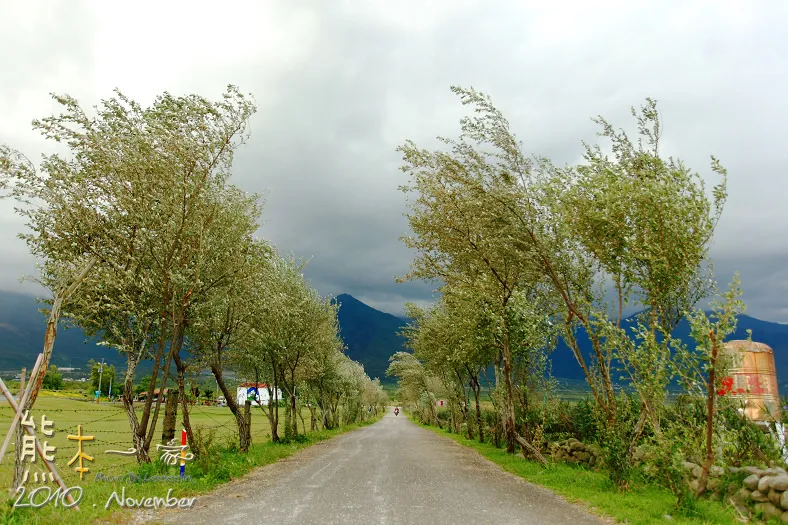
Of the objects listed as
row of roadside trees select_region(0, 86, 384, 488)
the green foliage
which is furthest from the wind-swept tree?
the green foliage

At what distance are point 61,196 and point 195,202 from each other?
4.06 metres

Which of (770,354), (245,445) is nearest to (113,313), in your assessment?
(245,445)

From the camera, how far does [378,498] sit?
48.2 feet

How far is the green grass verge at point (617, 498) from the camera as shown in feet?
40.0

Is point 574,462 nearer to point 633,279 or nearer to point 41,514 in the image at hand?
point 633,279

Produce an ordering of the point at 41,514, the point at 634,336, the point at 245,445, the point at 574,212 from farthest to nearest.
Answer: the point at 245,445, the point at 574,212, the point at 634,336, the point at 41,514

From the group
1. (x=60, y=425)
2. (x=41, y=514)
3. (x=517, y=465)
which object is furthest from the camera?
(x=60, y=425)

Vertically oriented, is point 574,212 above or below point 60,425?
above

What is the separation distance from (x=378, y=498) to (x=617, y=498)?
23.4ft

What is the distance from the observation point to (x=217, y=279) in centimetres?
1942

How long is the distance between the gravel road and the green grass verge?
634 mm

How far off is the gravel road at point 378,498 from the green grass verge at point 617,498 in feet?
2.08

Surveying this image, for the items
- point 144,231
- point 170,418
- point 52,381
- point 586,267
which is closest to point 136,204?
point 144,231

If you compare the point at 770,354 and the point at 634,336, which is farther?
the point at 770,354
